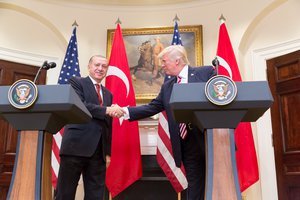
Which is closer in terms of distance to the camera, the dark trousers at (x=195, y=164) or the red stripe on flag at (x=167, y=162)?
the dark trousers at (x=195, y=164)

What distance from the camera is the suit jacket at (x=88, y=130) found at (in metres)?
2.40

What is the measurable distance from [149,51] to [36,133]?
3236 millimetres

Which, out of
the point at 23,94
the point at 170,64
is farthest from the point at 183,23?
the point at 23,94

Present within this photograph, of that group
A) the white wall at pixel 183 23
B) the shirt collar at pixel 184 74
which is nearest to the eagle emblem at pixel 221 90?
the shirt collar at pixel 184 74

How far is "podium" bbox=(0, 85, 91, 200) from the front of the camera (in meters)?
1.68

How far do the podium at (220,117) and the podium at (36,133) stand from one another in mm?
589

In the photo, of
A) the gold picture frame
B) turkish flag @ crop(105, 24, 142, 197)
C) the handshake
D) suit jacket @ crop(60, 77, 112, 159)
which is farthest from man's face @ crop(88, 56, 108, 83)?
the gold picture frame

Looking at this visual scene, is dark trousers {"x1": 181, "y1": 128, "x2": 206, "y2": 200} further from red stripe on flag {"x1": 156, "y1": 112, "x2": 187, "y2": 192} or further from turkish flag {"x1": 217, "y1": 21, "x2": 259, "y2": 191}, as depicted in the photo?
turkish flag {"x1": 217, "y1": 21, "x2": 259, "y2": 191}

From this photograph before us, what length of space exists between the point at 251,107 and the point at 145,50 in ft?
10.8

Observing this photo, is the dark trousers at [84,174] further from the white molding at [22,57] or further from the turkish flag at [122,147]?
the white molding at [22,57]

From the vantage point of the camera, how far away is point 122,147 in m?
3.80

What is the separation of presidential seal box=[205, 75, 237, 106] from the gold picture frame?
293 cm

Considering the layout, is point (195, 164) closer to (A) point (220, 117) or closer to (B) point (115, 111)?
(A) point (220, 117)

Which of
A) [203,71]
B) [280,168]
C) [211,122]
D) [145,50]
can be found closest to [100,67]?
[203,71]
